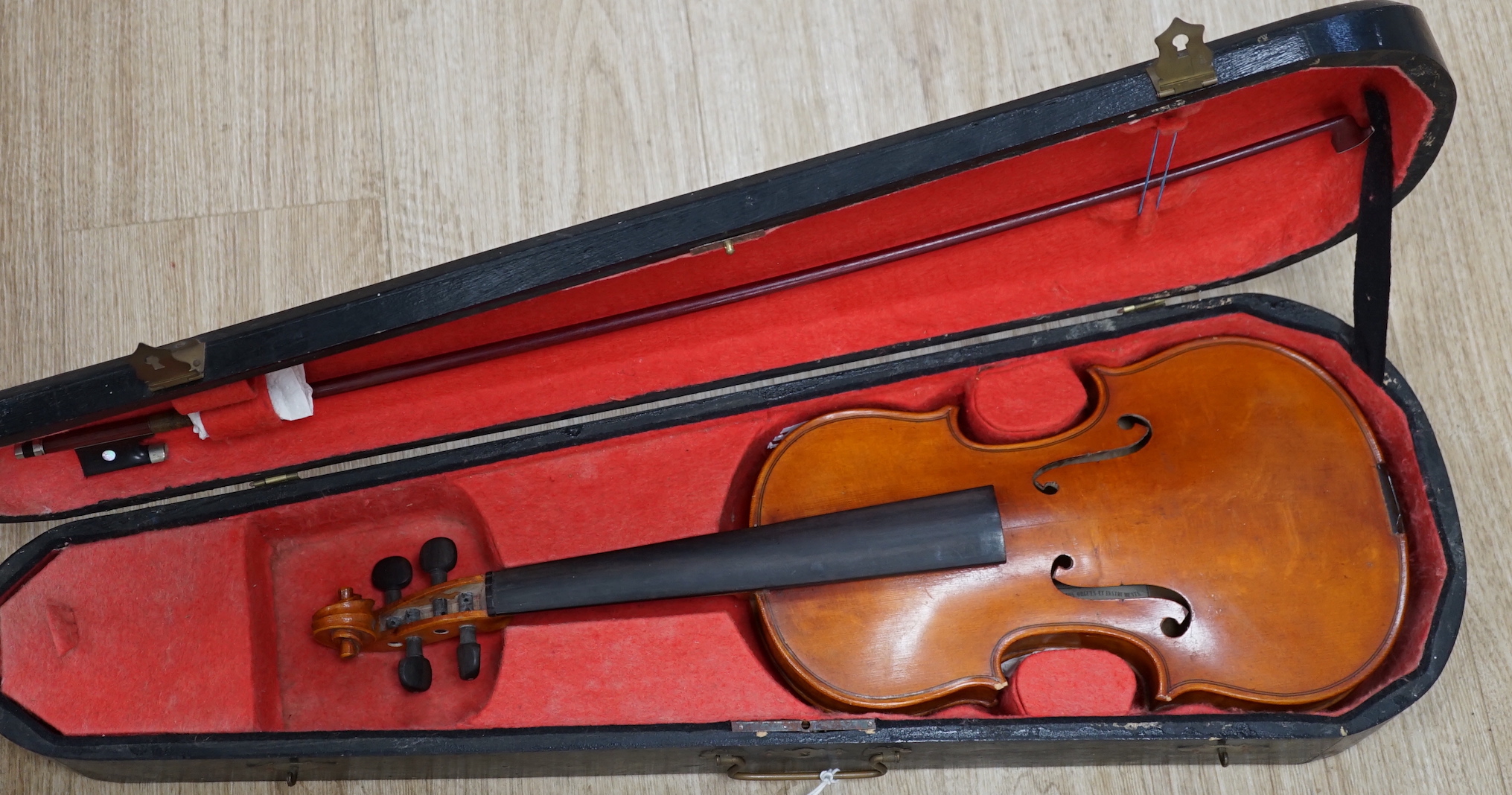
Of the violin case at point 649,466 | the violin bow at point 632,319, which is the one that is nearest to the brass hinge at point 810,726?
the violin case at point 649,466

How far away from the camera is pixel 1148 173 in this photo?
149 centimetres

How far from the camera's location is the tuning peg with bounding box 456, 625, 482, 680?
1.57m

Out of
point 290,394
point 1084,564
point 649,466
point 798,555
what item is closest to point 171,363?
point 290,394

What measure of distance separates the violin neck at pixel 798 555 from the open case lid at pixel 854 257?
→ 0.27 meters

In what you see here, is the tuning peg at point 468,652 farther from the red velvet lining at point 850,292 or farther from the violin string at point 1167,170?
the violin string at point 1167,170

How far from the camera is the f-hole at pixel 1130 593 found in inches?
58.4

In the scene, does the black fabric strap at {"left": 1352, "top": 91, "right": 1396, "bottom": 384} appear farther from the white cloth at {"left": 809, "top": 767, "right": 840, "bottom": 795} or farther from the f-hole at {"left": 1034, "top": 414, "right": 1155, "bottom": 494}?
the white cloth at {"left": 809, "top": 767, "right": 840, "bottom": 795}

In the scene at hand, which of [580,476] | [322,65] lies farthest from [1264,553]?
[322,65]

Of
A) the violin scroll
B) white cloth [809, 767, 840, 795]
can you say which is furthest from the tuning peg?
white cloth [809, 767, 840, 795]

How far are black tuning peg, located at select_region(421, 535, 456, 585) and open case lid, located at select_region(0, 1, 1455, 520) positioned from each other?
0.16 m

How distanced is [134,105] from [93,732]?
1.19 m

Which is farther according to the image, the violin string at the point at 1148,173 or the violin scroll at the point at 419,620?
the violin scroll at the point at 419,620

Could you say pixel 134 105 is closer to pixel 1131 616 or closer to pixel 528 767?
pixel 528 767

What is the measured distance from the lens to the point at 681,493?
1701 millimetres
